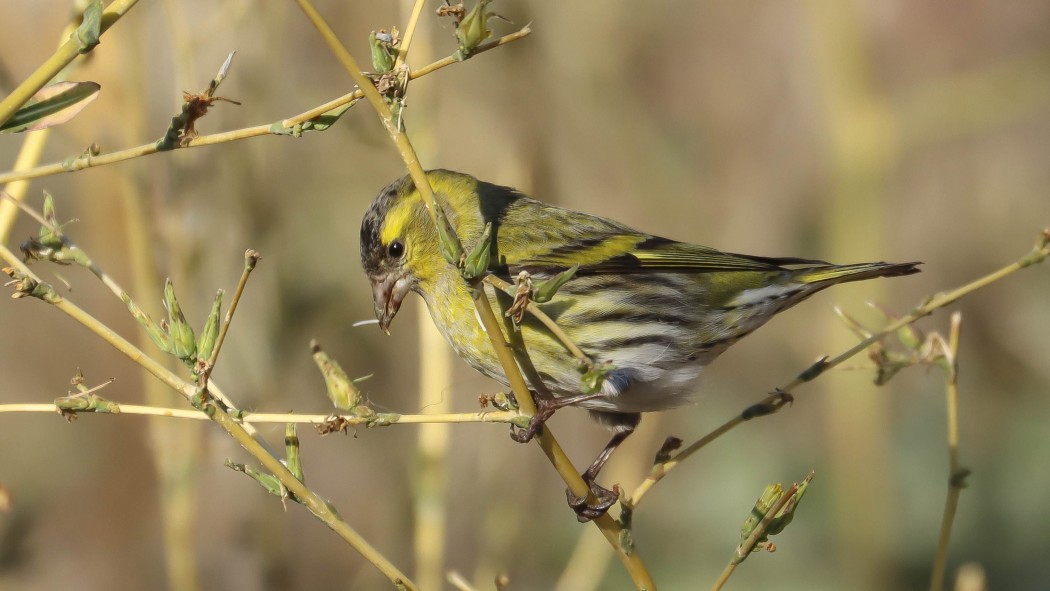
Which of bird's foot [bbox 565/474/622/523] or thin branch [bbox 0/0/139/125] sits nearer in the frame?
thin branch [bbox 0/0/139/125]

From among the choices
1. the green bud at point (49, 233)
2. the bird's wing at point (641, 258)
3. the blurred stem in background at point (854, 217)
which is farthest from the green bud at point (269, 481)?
the blurred stem in background at point (854, 217)

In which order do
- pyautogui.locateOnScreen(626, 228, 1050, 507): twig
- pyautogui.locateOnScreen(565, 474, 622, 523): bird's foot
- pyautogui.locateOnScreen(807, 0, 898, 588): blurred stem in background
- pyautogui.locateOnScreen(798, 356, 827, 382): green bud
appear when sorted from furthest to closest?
1. pyautogui.locateOnScreen(807, 0, 898, 588): blurred stem in background
2. pyautogui.locateOnScreen(565, 474, 622, 523): bird's foot
3. pyautogui.locateOnScreen(798, 356, 827, 382): green bud
4. pyautogui.locateOnScreen(626, 228, 1050, 507): twig

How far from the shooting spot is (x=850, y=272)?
313 cm

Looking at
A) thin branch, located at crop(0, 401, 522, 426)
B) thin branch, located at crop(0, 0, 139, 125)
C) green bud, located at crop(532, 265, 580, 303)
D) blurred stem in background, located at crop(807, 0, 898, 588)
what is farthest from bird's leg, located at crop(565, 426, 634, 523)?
blurred stem in background, located at crop(807, 0, 898, 588)

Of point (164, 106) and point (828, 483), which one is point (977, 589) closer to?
point (828, 483)

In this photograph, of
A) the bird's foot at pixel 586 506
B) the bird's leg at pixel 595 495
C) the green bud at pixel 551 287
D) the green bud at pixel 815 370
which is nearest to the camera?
the green bud at pixel 551 287

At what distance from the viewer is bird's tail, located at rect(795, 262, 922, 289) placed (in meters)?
2.97

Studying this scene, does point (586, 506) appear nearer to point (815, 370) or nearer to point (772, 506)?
point (815, 370)

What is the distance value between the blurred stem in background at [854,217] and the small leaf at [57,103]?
11.1ft

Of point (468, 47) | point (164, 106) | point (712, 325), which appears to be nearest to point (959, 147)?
point (712, 325)

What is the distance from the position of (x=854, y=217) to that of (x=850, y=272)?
139 cm

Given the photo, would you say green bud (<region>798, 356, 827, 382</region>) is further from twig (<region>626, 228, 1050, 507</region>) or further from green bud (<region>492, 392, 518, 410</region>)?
green bud (<region>492, 392, 518, 410</region>)

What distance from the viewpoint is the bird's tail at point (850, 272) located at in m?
2.97

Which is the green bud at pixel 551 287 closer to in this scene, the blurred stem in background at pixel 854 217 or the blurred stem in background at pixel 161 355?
the blurred stem in background at pixel 161 355
